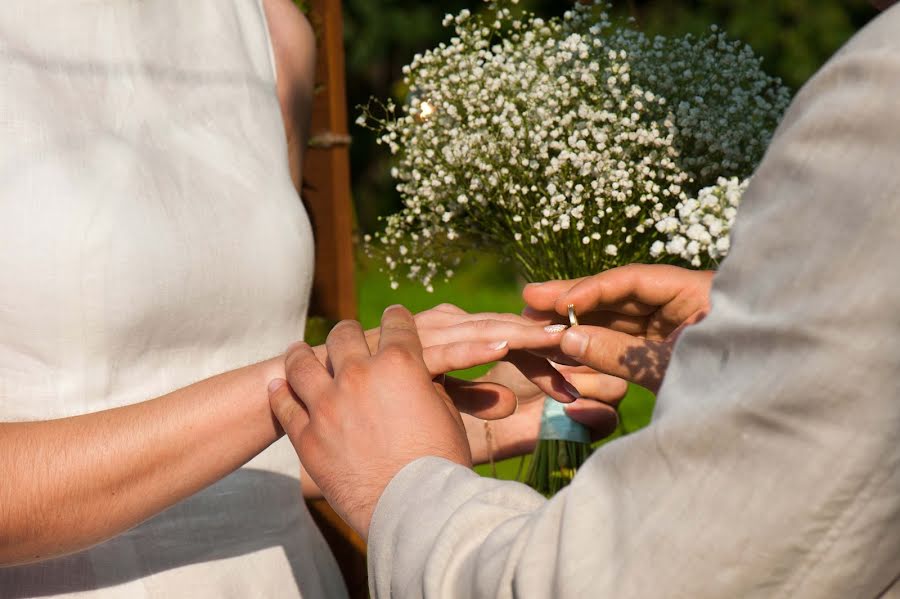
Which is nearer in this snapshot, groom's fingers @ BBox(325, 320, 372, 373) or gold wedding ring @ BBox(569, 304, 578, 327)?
groom's fingers @ BBox(325, 320, 372, 373)

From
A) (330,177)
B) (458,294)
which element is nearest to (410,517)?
(330,177)

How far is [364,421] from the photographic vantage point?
1.03 m

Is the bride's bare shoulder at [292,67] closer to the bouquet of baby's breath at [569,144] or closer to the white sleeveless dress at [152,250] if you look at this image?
the white sleeveless dress at [152,250]

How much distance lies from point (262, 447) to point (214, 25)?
906 millimetres

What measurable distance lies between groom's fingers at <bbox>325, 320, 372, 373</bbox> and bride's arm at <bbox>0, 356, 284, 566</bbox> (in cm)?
14

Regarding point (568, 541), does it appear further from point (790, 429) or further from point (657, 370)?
point (657, 370)

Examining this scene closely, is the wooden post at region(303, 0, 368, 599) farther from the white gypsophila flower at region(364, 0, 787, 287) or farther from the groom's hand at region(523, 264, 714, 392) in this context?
the groom's hand at region(523, 264, 714, 392)

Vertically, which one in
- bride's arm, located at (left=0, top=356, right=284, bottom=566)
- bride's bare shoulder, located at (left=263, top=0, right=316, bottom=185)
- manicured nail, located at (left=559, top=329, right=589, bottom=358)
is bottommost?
bride's arm, located at (left=0, top=356, right=284, bottom=566)

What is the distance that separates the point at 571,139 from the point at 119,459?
81 centimetres

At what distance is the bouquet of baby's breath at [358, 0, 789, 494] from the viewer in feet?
4.89

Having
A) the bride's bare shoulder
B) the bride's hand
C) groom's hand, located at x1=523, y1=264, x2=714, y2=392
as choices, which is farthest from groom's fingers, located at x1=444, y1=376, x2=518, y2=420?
the bride's bare shoulder

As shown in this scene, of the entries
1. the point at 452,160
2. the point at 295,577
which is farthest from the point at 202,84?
the point at 295,577

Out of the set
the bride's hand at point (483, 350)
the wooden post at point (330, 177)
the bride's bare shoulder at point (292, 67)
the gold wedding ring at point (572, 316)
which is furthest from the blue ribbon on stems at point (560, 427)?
the wooden post at point (330, 177)

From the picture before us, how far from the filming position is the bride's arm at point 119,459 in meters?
1.26
